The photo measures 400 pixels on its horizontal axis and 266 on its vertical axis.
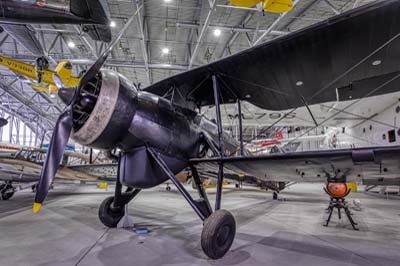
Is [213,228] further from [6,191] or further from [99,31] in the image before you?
[6,191]

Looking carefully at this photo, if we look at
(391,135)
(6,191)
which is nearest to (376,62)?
(391,135)

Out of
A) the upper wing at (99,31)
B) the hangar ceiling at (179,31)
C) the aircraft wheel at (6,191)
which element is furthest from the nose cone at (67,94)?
the aircraft wheel at (6,191)

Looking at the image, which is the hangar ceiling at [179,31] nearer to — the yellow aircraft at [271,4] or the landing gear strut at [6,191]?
the yellow aircraft at [271,4]

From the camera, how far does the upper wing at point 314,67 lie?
2.54 m

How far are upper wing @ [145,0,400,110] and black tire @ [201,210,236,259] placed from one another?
2102mm

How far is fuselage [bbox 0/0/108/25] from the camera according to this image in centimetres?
516

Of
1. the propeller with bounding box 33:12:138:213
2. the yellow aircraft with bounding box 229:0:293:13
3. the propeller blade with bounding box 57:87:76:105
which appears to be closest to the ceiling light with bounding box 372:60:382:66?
the yellow aircraft with bounding box 229:0:293:13

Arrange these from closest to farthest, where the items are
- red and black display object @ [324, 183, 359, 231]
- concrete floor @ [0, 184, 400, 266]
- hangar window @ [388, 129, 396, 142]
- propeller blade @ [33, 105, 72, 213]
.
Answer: propeller blade @ [33, 105, 72, 213] < concrete floor @ [0, 184, 400, 266] < red and black display object @ [324, 183, 359, 231] < hangar window @ [388, 129, 396, 142]

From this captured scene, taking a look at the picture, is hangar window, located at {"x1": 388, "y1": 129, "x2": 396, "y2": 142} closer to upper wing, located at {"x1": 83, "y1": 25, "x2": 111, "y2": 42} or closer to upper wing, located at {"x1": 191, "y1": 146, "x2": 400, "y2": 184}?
upper wing, located at {"x1": 191, "y1": 146, "x2": 400, "y2": 184}

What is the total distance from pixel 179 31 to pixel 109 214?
8327mm

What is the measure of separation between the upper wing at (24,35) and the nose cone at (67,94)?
289 inches

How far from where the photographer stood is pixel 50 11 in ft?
17.9

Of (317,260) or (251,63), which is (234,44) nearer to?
(251,63)

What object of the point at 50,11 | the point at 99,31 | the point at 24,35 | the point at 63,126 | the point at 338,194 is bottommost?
the point at 338,194
